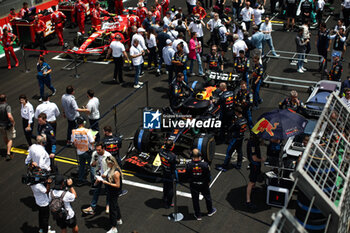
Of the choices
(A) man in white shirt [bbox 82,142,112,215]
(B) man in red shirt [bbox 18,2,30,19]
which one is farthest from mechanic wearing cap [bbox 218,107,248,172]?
(B) man in red shirt [bbox 18,2,30,19]

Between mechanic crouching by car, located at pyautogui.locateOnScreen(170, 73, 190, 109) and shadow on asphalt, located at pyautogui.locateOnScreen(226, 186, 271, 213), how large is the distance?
4118mm

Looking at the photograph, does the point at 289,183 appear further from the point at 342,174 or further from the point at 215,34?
the point at 215,34

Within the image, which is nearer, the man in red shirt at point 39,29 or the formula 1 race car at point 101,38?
the formula 1 race car at point 101,38

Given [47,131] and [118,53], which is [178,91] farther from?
[47,131]

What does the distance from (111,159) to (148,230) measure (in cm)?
193

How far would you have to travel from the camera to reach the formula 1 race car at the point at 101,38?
21031 mm

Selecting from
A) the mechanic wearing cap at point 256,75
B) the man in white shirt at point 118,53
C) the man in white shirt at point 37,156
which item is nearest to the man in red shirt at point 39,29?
the man in white shirt at point 118,53

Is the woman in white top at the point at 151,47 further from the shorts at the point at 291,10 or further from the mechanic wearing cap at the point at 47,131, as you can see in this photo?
the shorts at the point at 291,10

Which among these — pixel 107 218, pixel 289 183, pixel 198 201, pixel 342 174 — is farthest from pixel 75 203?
pixel 342 174

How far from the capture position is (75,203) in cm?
1162

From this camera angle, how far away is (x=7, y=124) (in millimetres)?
13617

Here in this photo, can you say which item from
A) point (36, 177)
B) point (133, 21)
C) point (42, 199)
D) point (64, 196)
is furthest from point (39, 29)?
point (64, 196)

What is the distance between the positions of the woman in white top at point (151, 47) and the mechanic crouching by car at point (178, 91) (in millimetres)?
4484

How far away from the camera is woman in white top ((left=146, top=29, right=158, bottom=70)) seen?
750 inches
